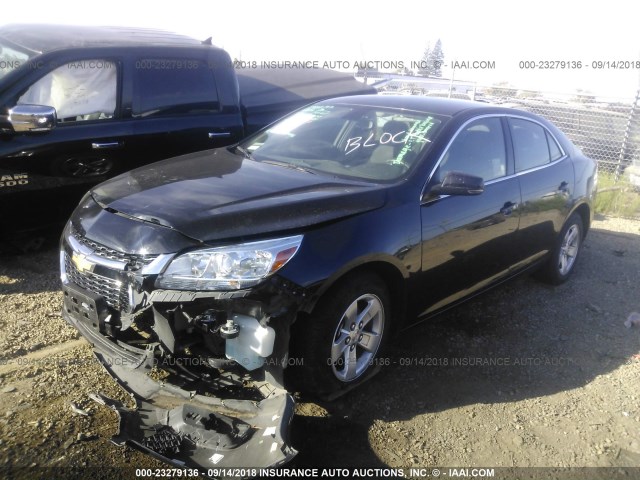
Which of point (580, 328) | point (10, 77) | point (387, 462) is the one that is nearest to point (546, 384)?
point (580, 328)

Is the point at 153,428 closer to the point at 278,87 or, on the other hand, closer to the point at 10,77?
the point at 10,77

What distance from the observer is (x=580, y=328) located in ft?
15.1

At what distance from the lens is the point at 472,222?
3.78 meters

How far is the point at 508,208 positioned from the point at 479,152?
1.57 feet

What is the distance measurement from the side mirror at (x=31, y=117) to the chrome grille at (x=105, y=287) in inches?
68.5

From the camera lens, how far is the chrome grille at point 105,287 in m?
2.74

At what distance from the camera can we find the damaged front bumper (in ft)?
8.27

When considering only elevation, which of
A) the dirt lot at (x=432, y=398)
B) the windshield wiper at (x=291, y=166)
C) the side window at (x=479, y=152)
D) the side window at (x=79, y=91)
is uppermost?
the side window at (x=79, y=91)

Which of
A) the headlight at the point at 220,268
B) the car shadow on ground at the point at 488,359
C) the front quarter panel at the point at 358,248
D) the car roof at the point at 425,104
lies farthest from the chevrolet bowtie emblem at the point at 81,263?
the car roof at the point at 425,104

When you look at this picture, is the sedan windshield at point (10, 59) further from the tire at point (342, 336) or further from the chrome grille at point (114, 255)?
the tire at point (342, 336)

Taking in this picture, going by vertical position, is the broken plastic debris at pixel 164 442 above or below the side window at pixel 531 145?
below

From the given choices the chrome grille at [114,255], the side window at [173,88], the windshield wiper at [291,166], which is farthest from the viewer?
the side window at [173,88]

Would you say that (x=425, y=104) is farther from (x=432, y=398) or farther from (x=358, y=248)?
(x=432, y=398)

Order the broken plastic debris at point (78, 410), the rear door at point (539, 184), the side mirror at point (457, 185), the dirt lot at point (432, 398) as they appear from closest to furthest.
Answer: the dirt lot at point (432, 398), the broken plastic debris at point (78, 410), the side mirror at point (457, 185), the rear door at point (539, 184)
